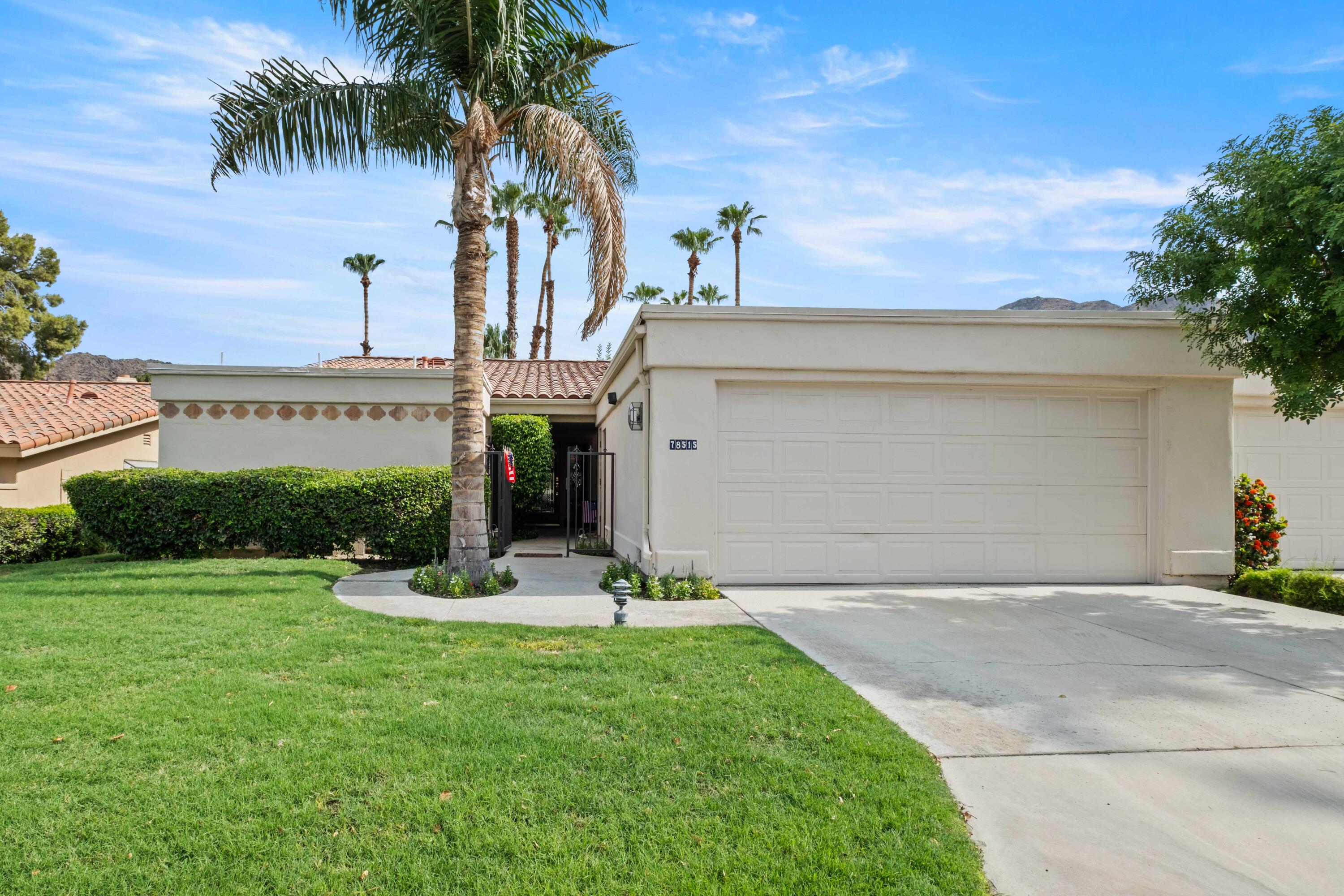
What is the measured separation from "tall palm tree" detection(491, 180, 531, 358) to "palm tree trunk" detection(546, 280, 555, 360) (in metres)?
4.94

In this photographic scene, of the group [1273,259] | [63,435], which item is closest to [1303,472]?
[1273,259]

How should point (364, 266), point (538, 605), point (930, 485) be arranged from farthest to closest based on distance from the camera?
point (364, 266)
point (930, 485)
point (538, 605)

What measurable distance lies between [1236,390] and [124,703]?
13.6m

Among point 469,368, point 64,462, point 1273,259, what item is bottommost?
point 64,462

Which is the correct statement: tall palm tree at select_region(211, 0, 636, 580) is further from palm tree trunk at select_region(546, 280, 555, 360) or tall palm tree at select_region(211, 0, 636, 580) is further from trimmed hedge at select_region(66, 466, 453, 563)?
palm tree trunk at select_region(546, 280, 555, 360)

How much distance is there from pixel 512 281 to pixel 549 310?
18.6 feet

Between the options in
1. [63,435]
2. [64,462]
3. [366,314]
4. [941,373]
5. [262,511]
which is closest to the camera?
[941,373]

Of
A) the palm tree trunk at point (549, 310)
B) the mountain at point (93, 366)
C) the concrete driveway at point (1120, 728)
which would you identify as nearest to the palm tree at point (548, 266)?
the palm tree trunk at point (549, 310)

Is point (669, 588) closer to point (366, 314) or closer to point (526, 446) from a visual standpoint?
point (526, 446)

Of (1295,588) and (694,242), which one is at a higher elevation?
(694,242)

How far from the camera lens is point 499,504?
13.4 metres

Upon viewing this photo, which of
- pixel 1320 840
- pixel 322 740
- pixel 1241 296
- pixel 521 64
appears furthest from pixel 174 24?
pixel 1241 296

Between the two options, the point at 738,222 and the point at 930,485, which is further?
the point at 738,222

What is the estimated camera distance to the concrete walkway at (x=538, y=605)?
7332mm
